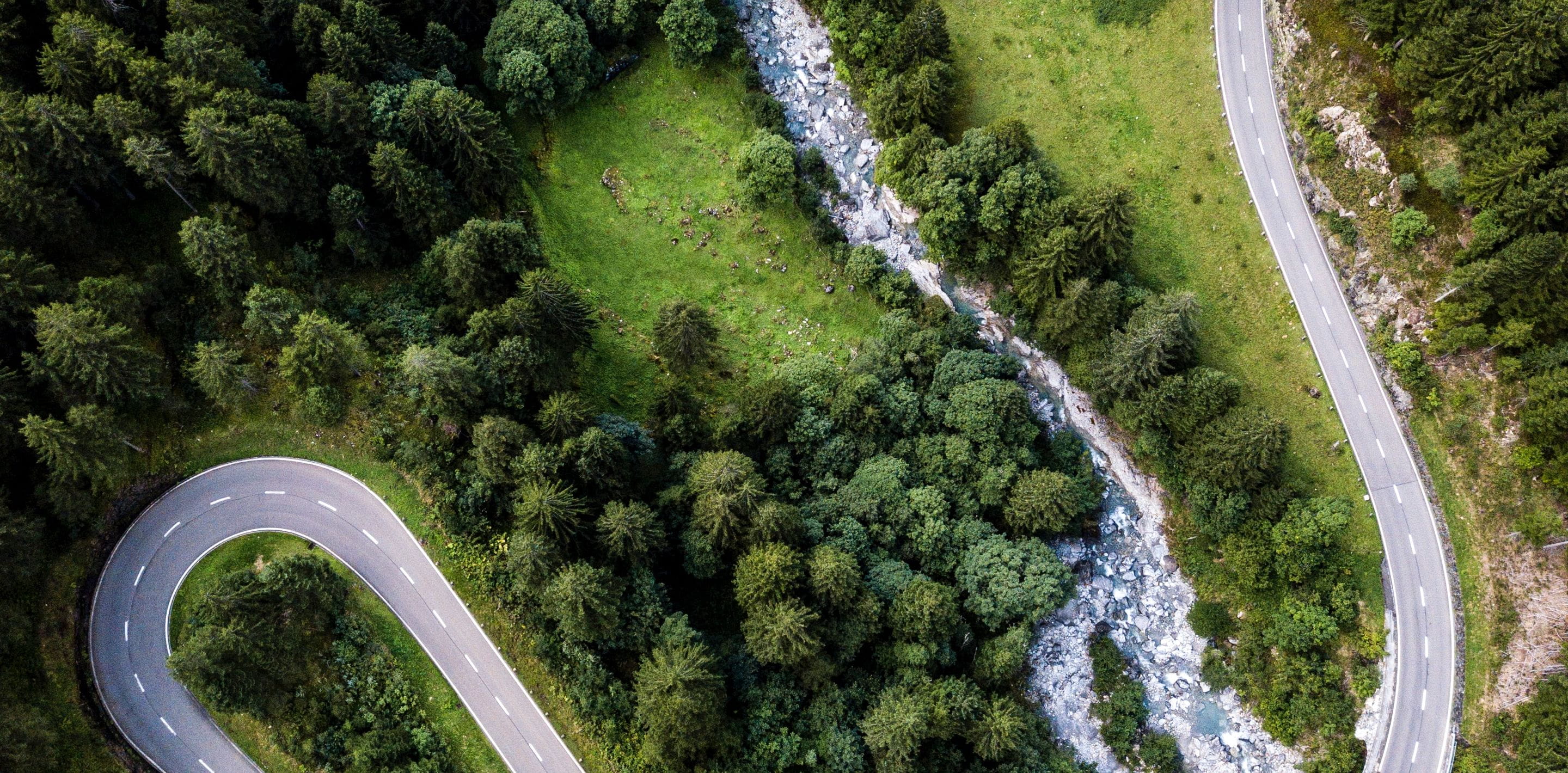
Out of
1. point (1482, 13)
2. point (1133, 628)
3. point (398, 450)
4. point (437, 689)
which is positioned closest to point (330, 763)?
point (437, 689)

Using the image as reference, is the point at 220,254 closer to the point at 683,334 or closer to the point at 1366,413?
the point at 683,334

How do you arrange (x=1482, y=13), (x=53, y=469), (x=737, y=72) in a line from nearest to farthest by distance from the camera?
(x=53, y=469), (x=1482, y=13), (x=737, y=72)

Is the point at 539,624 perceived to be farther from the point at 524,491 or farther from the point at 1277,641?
the point at 1277,641

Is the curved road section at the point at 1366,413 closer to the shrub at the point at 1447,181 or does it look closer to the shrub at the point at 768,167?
the shrub at the point at 1447,181

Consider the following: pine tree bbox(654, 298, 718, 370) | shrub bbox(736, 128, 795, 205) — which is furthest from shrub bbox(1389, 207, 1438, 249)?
pine tree bbox(654, 298, 718, 370)

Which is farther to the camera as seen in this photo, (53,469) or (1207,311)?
(1207,311)

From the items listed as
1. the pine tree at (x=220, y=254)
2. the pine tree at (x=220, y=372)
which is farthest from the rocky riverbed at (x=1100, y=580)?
the pine tree at (x=220, y=372)

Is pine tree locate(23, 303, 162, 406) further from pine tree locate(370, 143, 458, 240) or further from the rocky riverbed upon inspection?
the rocky riverbed
